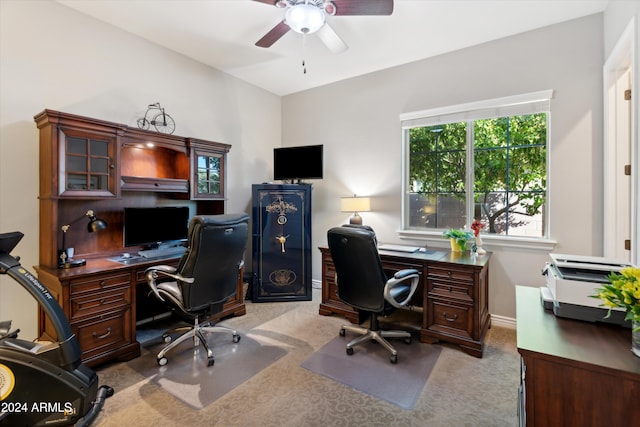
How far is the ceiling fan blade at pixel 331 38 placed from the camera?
242cm

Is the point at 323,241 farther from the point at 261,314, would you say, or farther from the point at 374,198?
the point at 261,314

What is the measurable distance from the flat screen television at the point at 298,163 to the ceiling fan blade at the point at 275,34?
5.73 feet

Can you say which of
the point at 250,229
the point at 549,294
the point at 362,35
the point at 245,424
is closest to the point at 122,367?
the point at 245,424

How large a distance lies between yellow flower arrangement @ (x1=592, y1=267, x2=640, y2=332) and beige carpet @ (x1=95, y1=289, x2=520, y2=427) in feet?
3.77

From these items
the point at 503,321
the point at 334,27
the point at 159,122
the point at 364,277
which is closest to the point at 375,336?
the point at 364,277

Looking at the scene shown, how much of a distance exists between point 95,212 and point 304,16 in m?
2.52

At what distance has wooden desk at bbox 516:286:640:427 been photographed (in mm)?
991

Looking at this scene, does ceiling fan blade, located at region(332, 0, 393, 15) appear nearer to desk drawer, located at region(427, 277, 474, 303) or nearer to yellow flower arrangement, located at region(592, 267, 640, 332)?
yellow flower arrangement, located at region(592, 267, 640, 332)

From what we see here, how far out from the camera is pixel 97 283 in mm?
2328

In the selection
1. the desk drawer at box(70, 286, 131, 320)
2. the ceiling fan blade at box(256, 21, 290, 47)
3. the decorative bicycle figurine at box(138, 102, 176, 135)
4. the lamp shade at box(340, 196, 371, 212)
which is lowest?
the desk drawer at box(70, 286, 131, 320)

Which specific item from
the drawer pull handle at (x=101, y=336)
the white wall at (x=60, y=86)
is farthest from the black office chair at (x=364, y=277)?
the white wall at (x=60, y=86)

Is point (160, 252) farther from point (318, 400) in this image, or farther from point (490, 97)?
point (490, 97)

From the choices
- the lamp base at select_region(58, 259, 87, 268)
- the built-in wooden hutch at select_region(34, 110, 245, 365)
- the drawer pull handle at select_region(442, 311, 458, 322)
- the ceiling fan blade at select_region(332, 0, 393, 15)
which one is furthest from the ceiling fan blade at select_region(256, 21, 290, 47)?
the drawer pull handle at select_region(442, 311, 458, 322)

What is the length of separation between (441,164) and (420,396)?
2546 millimetres
